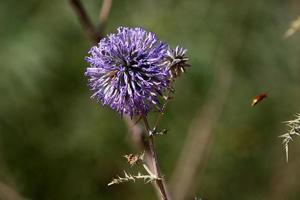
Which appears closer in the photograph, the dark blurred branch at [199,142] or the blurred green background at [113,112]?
the dark blurred branch at [199,142]

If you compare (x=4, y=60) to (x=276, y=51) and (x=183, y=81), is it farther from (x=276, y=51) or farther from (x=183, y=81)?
(x=276, y=51)

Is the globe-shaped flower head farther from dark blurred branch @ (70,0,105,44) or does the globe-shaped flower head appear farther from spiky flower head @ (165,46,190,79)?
dark blurred branch @ (70,0,105,44)

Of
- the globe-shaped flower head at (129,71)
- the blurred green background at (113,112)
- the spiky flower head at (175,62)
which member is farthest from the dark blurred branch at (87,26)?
the blurred green background at (113,112)

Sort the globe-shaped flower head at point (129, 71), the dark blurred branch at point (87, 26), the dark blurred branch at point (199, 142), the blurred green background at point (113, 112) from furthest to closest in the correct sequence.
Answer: the blurred green background at point (113, 112)
the dark blurred branch at point (199, 142)
the dark blurred branch at point (87, 26)
the globe-shaped flower head at point (129, 71)

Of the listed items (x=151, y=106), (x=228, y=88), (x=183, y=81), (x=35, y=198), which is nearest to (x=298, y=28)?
(x=151, y=106)

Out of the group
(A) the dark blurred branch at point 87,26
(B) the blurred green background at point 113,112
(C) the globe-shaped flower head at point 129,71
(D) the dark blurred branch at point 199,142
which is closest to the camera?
(C) the globe-shaped flower head at point 129,71

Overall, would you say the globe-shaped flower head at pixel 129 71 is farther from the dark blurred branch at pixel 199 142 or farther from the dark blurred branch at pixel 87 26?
the dark blurred branch at pixel 199 142
